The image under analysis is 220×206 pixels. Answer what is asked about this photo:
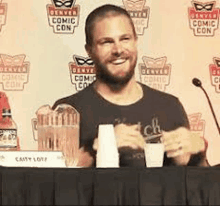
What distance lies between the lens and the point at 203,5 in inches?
76.7

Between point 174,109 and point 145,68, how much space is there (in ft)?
0.63

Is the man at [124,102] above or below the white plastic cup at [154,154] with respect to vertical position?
above

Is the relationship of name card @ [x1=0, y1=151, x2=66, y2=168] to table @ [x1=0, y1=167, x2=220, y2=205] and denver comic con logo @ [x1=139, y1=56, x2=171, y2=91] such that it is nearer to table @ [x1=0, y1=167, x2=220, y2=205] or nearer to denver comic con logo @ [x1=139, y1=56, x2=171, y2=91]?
table @ [x1=0, y1=167, x2=220, y2=205]

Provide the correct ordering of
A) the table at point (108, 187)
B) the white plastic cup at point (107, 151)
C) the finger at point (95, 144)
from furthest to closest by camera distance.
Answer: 1. the finger at point (95, 144)
2. the white plastic cup at point (107, 151)
3. the table at point (108, 187)

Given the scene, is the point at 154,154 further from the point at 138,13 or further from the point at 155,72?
the point at 138,13

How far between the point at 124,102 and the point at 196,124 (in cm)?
28

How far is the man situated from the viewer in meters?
1.88

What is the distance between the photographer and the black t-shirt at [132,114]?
1.87 metres

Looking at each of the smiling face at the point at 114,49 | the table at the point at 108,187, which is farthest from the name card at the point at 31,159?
the smiling face at the point at 114,49

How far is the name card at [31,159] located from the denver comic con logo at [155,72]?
1.48 ft

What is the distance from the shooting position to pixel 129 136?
6.14ft

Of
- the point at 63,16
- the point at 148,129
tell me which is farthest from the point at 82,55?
the point at 148,129

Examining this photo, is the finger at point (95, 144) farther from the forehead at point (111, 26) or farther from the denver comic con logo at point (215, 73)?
the denver comic con logo at point (215, 73)

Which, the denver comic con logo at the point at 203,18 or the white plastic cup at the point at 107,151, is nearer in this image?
the white plastic cup at the point at 107,151
